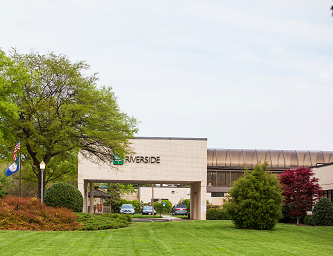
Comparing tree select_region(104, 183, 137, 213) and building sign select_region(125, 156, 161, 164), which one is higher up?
building sign select_region(125, 156, 161, 164)

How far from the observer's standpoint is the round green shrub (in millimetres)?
21359

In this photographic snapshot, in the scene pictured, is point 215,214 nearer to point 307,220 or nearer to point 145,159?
point 145,159

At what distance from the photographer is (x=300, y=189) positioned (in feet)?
83.7

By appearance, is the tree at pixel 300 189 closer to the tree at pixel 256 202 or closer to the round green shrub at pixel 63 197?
the tree at pixel 256 202

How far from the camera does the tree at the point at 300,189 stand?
83.2ft

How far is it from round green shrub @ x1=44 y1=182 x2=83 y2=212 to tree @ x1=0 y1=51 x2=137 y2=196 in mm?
2357

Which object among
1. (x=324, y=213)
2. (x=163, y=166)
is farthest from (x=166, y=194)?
(x=324, y=213)

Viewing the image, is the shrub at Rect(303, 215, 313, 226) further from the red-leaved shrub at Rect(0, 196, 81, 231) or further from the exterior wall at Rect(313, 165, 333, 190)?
the red-leaved shrub at Rect(0, 196, 81, 231)

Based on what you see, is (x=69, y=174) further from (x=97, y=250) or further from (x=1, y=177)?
(x=97, y=250)

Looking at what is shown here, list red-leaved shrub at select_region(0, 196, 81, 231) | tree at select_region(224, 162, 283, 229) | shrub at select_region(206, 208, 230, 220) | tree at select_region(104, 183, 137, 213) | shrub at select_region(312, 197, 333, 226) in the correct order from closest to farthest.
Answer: red-leaved shrub at select_region(0, 196, 81, 231)
tree at select_region(224, 162, 283, 229)
shrub at select_region(312, 197, 333, 226)
shrub at select_region(206, 208, 230, 220)
tree at select_region(104, 183, 137, 213)

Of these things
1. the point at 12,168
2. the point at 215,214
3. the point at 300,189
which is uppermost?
the point at 12,168

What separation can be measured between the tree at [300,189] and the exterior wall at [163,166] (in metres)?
9.60

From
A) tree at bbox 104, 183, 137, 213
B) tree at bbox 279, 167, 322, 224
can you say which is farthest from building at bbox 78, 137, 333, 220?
tree at bbox 104, 183, 137, 213

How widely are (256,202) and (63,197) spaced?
1067cm
